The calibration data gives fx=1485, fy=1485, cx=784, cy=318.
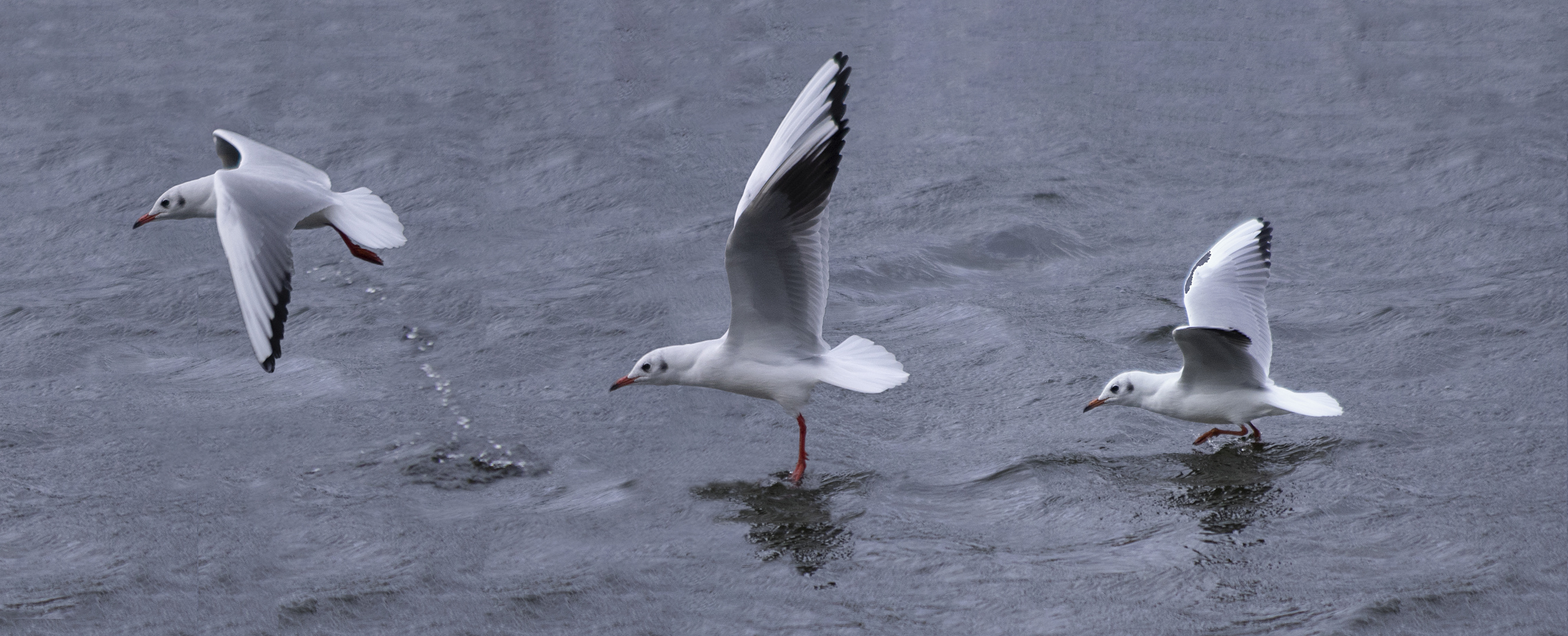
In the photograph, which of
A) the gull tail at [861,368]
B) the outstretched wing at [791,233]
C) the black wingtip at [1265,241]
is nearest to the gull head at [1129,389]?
the black wingtip at [1265,241]

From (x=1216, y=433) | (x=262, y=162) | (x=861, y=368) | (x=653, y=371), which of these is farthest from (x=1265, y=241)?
(x=262, y=162)

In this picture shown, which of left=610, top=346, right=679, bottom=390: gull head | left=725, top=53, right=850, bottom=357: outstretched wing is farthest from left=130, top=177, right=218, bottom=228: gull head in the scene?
left=725, top=53, right=850, bottom=357: outstretched wing

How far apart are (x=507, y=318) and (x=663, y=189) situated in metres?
1.95

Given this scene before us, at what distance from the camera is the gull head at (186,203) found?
6184mm

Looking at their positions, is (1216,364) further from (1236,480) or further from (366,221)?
(366,221)

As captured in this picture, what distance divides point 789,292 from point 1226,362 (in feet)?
5.06

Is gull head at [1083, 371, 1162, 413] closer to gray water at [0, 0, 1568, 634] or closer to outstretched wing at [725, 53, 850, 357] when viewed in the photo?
gray water at [0, 0, 1568, 634]

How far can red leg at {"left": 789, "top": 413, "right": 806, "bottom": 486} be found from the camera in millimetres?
5168

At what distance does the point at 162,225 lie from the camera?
8.52m

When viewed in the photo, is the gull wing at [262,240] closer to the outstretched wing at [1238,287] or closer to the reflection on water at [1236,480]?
the reflection on water at [1236,480]

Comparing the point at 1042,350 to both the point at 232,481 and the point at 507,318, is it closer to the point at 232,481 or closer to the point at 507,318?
the point at 507,318

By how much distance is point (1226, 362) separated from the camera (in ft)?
16.9

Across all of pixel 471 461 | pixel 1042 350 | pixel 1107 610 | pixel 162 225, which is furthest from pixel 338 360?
pixel 1107 610

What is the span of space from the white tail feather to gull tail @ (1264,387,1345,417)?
323 centimetres
